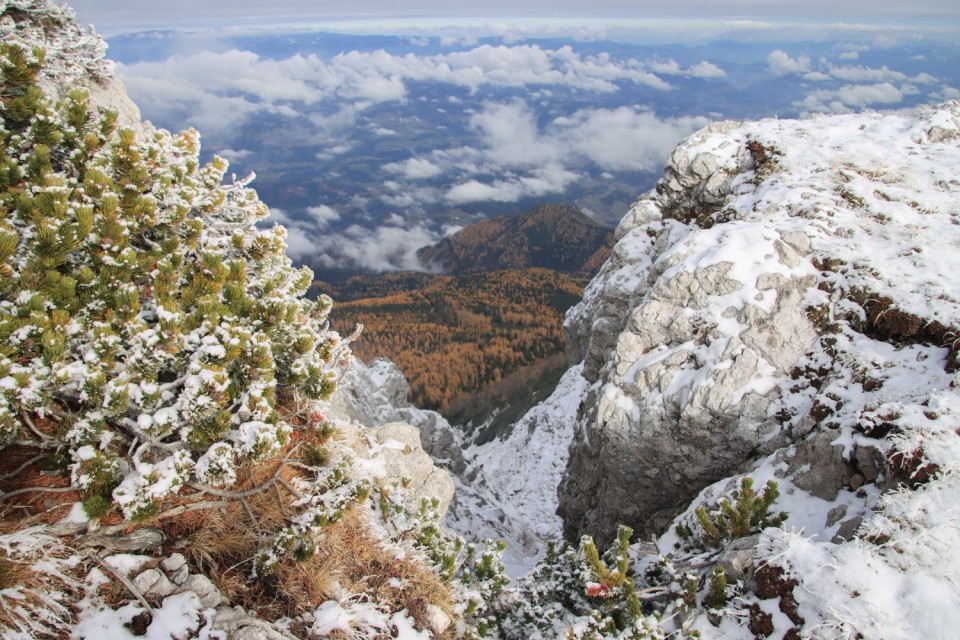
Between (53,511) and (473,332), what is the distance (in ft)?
466

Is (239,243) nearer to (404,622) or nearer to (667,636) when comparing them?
(404,622)

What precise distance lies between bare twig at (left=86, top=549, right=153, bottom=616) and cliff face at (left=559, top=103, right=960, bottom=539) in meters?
11.2

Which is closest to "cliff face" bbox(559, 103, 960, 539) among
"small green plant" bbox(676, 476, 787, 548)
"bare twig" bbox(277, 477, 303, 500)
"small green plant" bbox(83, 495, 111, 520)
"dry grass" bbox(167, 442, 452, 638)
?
"small green plant" bbox(676, 476, 787, 548)

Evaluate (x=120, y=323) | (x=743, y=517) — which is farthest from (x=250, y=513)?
(x=743, y=517)

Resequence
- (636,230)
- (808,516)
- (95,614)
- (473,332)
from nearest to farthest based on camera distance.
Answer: (95,614) < (808,516) < (636,230) < (473,332)

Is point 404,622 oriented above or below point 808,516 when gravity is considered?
above

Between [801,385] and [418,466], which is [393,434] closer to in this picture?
[418,466]

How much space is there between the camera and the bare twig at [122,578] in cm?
434

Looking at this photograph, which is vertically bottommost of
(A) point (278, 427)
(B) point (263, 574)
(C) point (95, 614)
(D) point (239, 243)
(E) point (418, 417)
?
(E) point (418, 417)

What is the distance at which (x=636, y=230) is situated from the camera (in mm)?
24203

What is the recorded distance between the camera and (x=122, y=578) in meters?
4.32

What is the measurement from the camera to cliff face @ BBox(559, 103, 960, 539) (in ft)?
37.7

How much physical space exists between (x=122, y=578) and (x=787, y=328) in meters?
15.3

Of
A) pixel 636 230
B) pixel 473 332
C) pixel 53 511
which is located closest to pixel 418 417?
pixel 636 230
